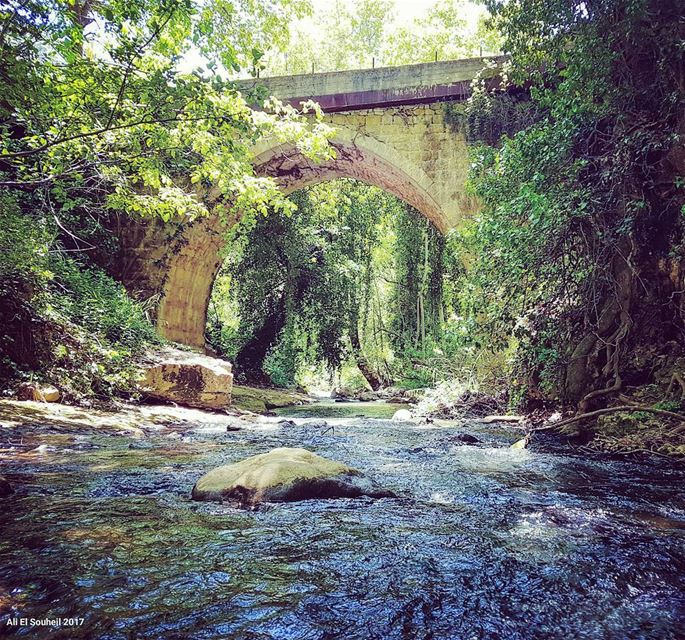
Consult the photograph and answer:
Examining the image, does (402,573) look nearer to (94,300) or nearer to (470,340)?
(470,340)

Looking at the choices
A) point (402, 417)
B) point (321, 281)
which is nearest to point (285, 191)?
point (321, 281)

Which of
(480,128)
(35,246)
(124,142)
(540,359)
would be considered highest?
(480,128)

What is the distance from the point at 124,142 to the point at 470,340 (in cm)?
431

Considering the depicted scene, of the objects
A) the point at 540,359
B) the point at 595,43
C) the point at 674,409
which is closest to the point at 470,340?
the point at 540,359

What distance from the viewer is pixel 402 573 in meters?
1.63

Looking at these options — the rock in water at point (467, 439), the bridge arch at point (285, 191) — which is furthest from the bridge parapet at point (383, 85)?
the rock in water at point (467, 439)

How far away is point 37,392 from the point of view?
536 centimetres

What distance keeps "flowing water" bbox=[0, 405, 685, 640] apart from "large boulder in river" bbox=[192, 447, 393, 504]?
101 mm

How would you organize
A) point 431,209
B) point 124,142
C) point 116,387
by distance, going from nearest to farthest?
point 124,142, point 116,387, point 431,209

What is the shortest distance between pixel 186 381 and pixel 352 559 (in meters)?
6.09

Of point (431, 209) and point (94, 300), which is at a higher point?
point (431, 209)

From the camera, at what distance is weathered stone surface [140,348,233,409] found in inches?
277

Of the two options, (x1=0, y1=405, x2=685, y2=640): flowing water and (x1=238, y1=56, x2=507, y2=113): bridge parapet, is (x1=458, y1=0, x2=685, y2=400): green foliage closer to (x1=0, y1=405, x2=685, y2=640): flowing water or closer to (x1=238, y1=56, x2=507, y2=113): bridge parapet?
(x1=0, y1=405, x2=685, y2=640): flowing water

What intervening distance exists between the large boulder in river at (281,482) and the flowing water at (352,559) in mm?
101
